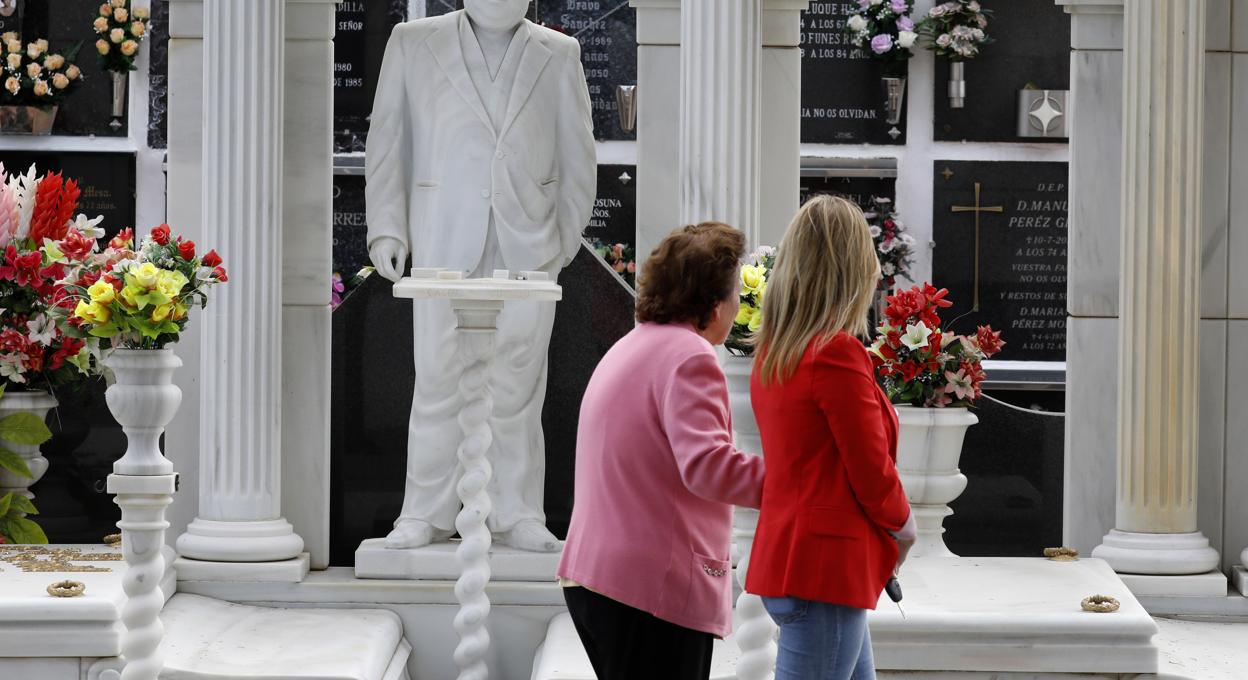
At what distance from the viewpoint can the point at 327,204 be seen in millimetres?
6371

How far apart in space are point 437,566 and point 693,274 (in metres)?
2.96

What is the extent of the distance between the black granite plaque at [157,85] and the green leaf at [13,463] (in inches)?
174

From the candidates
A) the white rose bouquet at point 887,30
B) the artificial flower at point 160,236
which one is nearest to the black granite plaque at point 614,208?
the white rose bouquet at point 887,30

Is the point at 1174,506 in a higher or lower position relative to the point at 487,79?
lower

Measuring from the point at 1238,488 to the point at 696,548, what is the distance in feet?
11.8

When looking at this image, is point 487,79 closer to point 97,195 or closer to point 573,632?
point 573,632

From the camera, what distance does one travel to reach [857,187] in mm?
10586

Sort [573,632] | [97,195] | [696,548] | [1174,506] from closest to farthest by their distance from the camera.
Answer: [696,548] → [573,632] → [1174,506] → [97,195]

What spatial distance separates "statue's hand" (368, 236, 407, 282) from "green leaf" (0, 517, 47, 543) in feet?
5.42

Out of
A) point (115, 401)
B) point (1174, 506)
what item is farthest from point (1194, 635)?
point (115, 401)

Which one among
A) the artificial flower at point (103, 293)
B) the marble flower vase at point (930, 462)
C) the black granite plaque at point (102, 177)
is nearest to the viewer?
the artificial flower at point (103, 293)

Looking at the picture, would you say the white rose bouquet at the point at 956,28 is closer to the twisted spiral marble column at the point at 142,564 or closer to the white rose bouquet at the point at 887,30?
the white rose bouquet at the point at 887,30

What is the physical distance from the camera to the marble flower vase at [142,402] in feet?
14.8

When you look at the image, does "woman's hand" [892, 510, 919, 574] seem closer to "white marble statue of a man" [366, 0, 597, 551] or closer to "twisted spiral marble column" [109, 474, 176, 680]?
Answer: "twisted spiral marble column" [109, 474, 176, 680]
